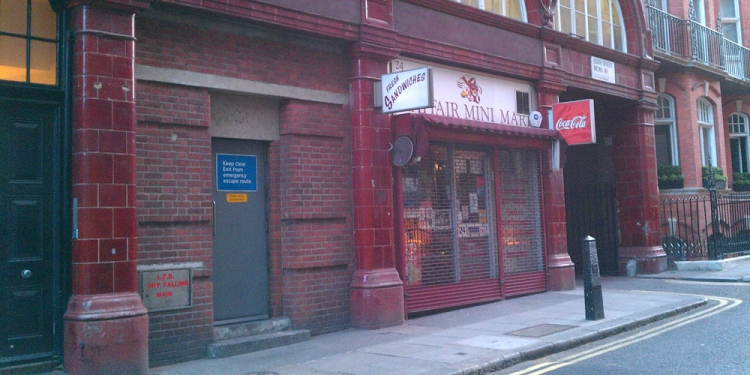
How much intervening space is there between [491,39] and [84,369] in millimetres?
9457

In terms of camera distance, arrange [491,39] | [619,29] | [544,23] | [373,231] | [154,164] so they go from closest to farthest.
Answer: [154,164]
[373,231]
[491,39]
[544,23]
[619,29]

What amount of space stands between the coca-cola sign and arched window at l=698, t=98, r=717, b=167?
8.84 metres

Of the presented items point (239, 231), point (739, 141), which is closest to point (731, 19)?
point (739, 141)

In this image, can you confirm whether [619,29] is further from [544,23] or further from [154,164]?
[154,164]

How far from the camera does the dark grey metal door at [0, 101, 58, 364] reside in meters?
7.12

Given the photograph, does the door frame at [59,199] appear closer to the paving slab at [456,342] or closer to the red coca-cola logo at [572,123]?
the paving slab at [456,342]

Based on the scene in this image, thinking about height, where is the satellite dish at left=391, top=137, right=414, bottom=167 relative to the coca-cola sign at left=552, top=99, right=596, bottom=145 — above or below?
below

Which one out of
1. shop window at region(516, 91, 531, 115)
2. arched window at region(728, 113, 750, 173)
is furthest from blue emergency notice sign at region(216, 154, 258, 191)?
arched window at region(728, 113, 750, 173)

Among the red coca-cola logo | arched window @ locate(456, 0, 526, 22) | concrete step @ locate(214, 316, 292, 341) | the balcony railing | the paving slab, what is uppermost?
the balcony railing

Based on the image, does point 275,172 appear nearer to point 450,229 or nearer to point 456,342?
point 456,342

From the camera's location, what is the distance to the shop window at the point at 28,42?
7.38 meters

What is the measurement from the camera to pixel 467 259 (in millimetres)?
12219

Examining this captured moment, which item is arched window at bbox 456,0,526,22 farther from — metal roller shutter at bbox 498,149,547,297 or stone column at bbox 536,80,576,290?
metal roller shutter at bbox 498,149,547,297

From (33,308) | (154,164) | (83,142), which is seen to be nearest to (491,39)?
(154,164)
